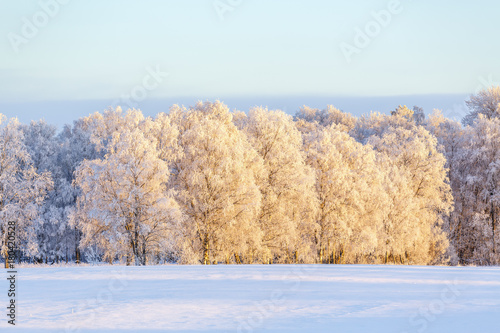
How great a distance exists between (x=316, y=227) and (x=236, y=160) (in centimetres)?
854

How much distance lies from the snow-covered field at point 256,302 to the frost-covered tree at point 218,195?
16.1 m

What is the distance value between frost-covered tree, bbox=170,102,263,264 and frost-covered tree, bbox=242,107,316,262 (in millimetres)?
1721

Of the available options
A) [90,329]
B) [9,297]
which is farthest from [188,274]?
[90,329]

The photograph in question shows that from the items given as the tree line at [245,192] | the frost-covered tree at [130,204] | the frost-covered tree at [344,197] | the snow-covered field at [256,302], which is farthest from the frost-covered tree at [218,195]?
the snow-covered field at [256,302]

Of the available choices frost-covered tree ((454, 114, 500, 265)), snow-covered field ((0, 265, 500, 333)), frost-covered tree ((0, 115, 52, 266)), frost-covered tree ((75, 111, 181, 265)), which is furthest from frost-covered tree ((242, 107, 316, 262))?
snow-covered field ((0, 265, 500, 333))

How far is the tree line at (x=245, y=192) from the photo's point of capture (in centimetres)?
3650

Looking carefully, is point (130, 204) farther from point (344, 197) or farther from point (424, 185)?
point (424, 185)

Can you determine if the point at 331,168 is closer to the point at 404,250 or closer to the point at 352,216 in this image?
the point at 352,216

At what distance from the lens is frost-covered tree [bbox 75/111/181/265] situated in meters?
35.5

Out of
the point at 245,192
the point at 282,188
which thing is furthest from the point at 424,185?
the point at 245,192

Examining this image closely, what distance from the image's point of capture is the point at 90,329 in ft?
37.3

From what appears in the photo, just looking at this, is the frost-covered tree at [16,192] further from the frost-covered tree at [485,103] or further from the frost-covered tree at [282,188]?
the frost-covered tree at [485,103]

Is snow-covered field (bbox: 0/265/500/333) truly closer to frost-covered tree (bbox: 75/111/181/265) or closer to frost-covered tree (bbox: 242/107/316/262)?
frost-covered tree (bbox: 75/111/181/265)

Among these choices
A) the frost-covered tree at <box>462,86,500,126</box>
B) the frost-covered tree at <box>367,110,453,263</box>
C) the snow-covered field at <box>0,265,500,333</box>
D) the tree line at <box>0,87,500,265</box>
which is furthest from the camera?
the frost-covered tree at <box>462,86,500,126</box>
